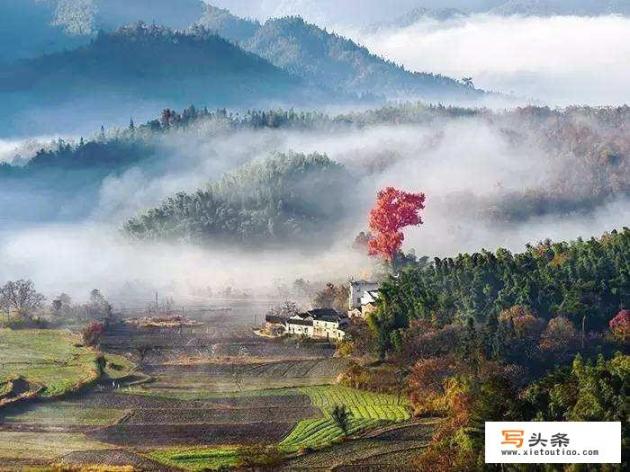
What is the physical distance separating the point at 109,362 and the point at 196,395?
8.53 metres

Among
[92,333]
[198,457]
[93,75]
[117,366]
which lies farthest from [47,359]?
[93,75]

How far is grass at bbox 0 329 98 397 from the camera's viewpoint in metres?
43.4

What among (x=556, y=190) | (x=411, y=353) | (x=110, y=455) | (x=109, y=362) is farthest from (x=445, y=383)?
(x=556, y=190)

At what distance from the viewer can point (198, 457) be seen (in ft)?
108

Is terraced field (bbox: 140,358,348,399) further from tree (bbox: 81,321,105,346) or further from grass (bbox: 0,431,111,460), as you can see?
grass (bbox: 0,431,111,460)

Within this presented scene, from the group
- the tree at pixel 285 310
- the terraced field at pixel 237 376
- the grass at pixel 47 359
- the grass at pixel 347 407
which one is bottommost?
the grass at pixel 347 407

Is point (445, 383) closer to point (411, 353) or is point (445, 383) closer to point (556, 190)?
point (411, 353)

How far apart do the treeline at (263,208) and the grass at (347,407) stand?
44.0m

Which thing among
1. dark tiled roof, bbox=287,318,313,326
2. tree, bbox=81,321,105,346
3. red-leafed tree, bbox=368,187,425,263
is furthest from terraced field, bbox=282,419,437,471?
red-leafed tree, bbox=368,187,425,263

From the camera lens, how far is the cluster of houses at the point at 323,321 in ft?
177

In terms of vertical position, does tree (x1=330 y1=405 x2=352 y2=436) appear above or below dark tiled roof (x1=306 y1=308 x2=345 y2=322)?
below

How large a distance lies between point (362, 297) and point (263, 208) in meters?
33.5

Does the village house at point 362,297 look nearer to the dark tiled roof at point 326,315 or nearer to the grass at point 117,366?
the dark tiled roof at point 326,315

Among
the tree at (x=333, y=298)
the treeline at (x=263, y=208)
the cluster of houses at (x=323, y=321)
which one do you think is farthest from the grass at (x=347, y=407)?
the treeline at (x=263, y=208)
